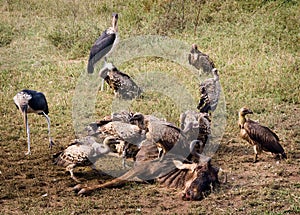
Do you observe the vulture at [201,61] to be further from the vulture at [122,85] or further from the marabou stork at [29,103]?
the marabou stork at [29,103]

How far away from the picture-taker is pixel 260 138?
716cm

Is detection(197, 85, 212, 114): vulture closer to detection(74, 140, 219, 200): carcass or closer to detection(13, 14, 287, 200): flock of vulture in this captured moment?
detection(13, 14, 287, 200): flock of vulture

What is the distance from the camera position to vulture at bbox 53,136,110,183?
692 centimetres

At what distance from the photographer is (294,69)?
1039 cm

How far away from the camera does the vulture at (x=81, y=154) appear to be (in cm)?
692

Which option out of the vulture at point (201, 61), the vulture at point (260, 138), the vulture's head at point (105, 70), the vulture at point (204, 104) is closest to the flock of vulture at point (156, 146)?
the vulture at point (260, 138)

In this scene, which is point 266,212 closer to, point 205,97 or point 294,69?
point 205,97

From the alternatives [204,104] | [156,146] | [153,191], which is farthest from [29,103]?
[204,104]

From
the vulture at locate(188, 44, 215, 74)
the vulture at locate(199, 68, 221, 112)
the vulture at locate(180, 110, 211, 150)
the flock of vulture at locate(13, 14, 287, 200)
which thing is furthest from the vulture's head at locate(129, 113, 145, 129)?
the vulture at locate(188, 44, 215, 74)

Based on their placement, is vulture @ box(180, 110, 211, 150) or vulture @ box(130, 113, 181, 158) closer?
vulture @ box(130, 113, 181, 158)

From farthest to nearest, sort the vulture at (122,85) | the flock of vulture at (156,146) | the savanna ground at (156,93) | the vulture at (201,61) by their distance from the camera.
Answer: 1. the vulture at (201,61)
2. the vulture at (122,85)
3. the flock of vulture at (156,146)
4. the savanna ground at (156,93)

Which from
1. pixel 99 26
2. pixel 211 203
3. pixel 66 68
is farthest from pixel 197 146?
pixel 99 26

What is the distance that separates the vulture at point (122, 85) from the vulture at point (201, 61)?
1241 mm

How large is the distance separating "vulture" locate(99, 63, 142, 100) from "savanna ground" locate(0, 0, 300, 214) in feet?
0.81
